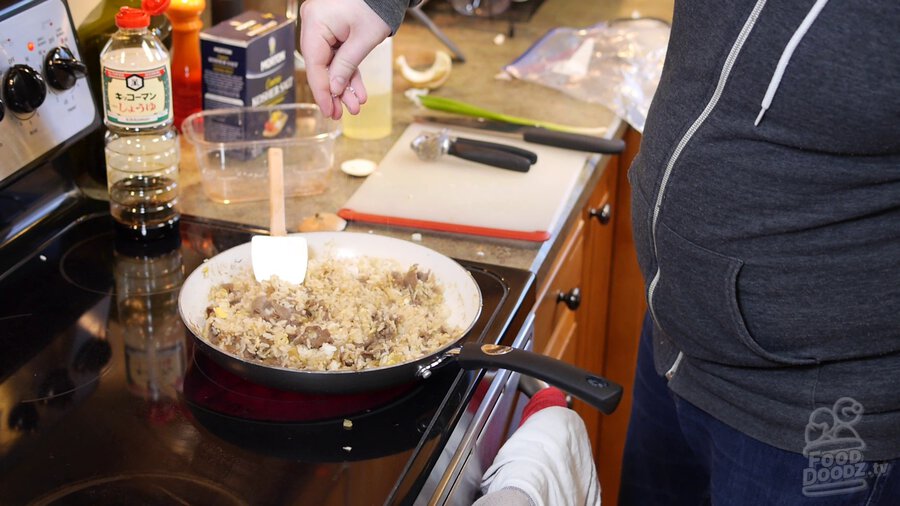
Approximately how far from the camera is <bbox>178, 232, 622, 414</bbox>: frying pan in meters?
0.85

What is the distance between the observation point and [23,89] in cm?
110

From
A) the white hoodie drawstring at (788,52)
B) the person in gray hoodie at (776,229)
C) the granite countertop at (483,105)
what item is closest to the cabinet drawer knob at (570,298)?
the granite countertop at (483,105)

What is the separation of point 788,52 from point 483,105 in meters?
0.93

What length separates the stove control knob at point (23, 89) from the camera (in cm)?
109

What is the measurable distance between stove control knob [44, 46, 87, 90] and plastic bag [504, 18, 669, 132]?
90 centimetres

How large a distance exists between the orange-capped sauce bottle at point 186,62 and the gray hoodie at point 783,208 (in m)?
0.74

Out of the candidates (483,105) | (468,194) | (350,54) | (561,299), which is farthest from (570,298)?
(350,54)

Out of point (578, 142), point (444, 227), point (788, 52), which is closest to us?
point (788, 52)

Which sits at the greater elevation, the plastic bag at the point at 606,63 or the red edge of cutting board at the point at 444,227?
the red edge of cutting board at the point at 444,227

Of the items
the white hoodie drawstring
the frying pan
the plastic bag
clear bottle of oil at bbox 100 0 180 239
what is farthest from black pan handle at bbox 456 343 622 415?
the plastic bag

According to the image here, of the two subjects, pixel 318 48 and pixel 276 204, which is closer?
pixel 318 48

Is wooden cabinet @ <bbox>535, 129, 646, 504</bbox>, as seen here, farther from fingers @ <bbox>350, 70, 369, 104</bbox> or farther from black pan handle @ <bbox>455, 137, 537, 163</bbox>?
fingers @ <bbox>350, 70, 369, 104</bbox>

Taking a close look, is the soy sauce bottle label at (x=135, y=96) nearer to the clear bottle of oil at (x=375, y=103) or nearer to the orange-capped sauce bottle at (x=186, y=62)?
the orange-capped sauce bottle at (x=186, y=62)

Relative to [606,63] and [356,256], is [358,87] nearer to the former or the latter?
[356,256]
